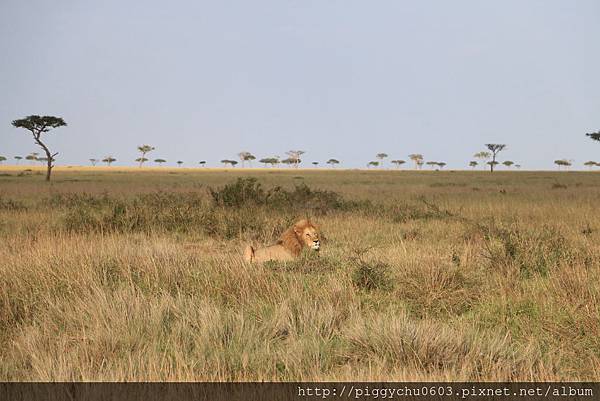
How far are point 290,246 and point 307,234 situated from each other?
35cm

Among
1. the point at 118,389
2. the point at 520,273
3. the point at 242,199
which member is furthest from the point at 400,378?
the point at 242,199

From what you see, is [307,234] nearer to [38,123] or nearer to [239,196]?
[239,196]

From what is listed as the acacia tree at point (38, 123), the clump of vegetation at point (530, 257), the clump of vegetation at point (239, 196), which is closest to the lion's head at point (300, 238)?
the clump of vegetation at point (530, 257)

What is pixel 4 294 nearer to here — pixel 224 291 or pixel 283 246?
pixel 224 291

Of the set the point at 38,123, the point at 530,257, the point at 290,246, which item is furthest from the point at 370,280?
the point at 38,123

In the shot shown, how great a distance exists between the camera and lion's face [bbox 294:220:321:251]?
7.59 metres

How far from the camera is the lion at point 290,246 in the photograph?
7.43 metres

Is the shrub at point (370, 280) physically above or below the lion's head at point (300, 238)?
below

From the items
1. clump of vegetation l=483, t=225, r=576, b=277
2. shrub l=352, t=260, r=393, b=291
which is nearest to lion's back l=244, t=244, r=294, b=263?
shrub l=352, t=260, r=393, b=291

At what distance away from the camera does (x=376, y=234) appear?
37.6ft

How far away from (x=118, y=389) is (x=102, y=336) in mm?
1141

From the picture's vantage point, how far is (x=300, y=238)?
788cm

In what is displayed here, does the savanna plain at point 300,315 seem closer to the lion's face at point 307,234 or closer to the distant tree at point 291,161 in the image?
the lion's face at point 307,234

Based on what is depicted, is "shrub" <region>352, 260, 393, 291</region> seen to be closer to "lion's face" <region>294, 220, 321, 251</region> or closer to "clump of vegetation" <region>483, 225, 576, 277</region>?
"lion's face" <region>294, 220, 321, 251</region>
